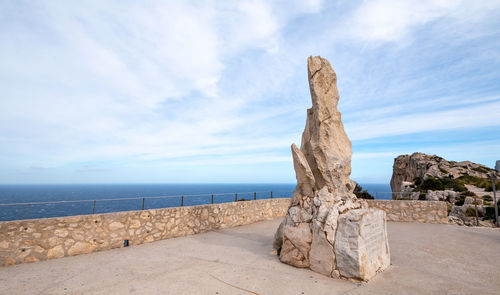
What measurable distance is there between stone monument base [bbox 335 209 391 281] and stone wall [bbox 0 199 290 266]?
5859 millimetres

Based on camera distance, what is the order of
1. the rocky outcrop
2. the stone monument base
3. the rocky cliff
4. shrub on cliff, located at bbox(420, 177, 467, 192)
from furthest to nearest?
the rocky outcrop, shrub on cliff, located at bbox(420, 177, 467, 192), the rocky cliff, the stone monument base

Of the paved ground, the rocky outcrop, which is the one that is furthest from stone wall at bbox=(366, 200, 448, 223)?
the rocky outcrop

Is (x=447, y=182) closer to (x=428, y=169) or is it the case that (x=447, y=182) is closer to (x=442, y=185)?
(x=442, y=185)

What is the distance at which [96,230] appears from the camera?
23.4 feet

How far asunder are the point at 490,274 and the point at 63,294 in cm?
872

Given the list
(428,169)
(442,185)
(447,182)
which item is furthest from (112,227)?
(428,169)

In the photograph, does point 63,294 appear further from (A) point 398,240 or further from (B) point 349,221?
(A) point 398,240

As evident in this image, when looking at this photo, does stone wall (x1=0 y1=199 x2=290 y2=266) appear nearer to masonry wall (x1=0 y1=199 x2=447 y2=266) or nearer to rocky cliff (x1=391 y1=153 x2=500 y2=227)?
masonry wall (x1=0 y1=199 x2=447 y2=266)

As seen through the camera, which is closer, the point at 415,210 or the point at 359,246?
the point at 359,246

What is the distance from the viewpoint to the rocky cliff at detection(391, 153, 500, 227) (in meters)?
18.5

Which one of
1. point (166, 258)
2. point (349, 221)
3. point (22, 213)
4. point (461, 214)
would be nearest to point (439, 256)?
point (349, 221)

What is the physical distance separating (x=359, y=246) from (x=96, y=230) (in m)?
6.97

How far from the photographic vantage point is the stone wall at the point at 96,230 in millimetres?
5945

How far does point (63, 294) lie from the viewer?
14.3ft
